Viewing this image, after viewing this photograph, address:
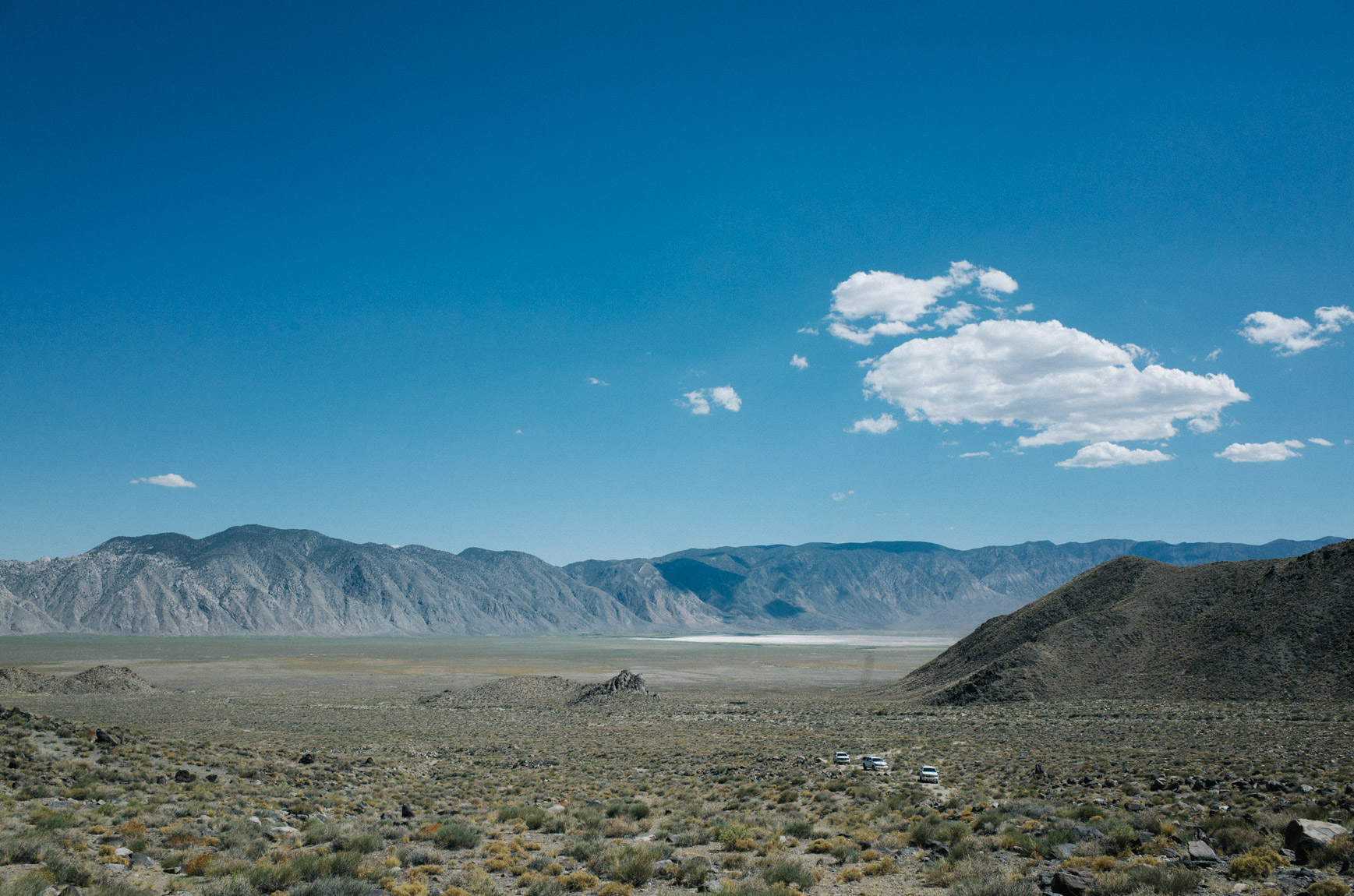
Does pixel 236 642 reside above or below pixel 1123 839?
below

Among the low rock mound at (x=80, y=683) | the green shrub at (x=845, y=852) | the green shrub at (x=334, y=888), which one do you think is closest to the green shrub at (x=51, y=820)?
the green shrub at (x=334, y=888)

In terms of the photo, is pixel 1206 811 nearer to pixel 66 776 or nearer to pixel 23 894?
pixel 23 894

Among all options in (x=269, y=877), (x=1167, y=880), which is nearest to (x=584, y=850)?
(x=269, y=877)

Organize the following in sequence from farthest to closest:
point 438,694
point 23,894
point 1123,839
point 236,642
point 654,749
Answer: point 236,642 < point 438,694 < point 654,749 < point 1123,839 < point 23,894

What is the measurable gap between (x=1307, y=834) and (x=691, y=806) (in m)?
10.8

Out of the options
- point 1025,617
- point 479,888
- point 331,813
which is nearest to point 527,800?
point 331,813

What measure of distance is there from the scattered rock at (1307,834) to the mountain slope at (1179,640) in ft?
108

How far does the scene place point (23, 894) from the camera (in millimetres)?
8125

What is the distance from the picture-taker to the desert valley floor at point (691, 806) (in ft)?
33.1

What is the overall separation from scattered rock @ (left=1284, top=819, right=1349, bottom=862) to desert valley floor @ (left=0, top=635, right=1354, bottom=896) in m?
0.07

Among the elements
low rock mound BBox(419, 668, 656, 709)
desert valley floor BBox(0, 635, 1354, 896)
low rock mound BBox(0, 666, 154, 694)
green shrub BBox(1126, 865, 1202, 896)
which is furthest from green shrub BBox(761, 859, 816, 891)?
low rock mound BBox(0, 666, 154, 694)

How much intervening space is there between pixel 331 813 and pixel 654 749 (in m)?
14.9

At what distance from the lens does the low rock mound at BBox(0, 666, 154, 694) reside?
57.2 metres

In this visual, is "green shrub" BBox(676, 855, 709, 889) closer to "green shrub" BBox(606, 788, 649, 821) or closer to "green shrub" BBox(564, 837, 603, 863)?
"green shrub" BBox(564, 837, 603, 863)
